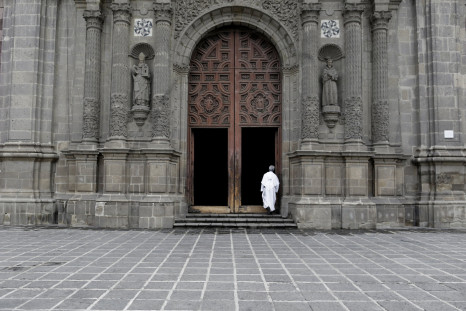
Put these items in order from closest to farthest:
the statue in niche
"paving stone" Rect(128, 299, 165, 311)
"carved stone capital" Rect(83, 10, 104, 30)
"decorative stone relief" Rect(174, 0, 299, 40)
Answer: "paving stone" Rect(128, 299, 165, 311) → the statue in niche → "carved stone capital" Rect(83, 10, 104, 30) → "decorative stone relief" Rect(174, 0, 299, 40)

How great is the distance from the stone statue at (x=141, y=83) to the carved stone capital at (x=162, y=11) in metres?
1.34

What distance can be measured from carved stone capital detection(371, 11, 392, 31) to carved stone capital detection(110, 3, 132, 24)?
305 inches

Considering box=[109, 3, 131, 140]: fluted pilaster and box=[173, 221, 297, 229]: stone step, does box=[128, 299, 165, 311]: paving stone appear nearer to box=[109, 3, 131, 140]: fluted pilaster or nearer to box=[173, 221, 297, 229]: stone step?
box=[173, 221, 297, 229]: stone step

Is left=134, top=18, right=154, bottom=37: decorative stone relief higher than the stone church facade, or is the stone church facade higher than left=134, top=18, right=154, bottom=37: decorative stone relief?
left=134, top=18, right=154, bottom=37: decorative stone relief

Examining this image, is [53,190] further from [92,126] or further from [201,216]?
[201,216]

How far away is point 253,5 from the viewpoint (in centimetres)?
1410

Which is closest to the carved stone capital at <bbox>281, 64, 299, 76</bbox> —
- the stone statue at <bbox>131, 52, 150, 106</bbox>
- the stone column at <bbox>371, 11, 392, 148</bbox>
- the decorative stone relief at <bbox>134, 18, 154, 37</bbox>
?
the stone column at <bbox>371, 11, 392, 148</bbox>

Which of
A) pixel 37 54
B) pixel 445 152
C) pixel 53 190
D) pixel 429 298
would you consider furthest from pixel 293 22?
pixel 429 298

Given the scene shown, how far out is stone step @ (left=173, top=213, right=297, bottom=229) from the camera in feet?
41.3

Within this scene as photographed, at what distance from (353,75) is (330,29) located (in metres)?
1.72

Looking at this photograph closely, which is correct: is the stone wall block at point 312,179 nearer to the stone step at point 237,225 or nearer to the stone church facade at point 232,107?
the stone church facade at point 232,107

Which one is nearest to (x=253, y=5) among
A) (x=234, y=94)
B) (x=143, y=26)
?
(x=234, y=94)

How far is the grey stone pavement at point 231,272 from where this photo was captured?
16.5ft

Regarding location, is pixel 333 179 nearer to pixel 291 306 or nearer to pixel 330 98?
pixel 330 98
